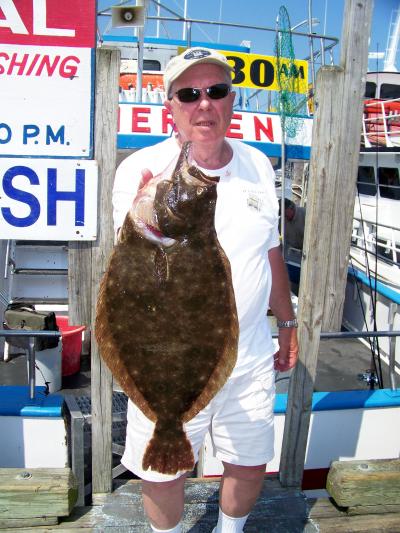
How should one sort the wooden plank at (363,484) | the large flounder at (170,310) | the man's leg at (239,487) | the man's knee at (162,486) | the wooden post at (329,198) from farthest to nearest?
the wooden plank at (363,484)
the wooden post at (329,198)
the man's leg at (239,487)
the man's knee at (162,486)
the large flounder at (170,310)

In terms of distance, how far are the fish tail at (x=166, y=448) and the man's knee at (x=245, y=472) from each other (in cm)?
46

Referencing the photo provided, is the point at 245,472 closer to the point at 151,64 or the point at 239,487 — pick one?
the point at 239,487

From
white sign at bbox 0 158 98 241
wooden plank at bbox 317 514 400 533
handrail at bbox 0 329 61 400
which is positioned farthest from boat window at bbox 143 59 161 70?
wooden plank at bbox 317 514 400 533

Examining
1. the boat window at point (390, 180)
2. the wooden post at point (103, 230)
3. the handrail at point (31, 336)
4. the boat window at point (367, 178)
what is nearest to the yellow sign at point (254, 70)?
the boat window at point (390, 180)

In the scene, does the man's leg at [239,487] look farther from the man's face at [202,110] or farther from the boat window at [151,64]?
the boat window at [151,64]

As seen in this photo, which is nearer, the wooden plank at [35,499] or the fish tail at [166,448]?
the fish tail at [166,448]

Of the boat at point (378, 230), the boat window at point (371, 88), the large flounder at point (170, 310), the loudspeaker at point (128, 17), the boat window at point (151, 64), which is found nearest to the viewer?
the large flounder at point (170, 310)

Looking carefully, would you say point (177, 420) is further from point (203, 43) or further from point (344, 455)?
point (203, 43)

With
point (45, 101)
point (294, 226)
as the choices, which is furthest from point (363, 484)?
point (294, 226)

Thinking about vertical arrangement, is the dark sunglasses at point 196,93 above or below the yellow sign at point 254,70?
below

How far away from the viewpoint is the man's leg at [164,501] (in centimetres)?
211

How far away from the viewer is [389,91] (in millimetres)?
15516

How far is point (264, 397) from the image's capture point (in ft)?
6.95

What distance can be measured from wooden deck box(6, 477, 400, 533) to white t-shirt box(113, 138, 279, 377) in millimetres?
1122
